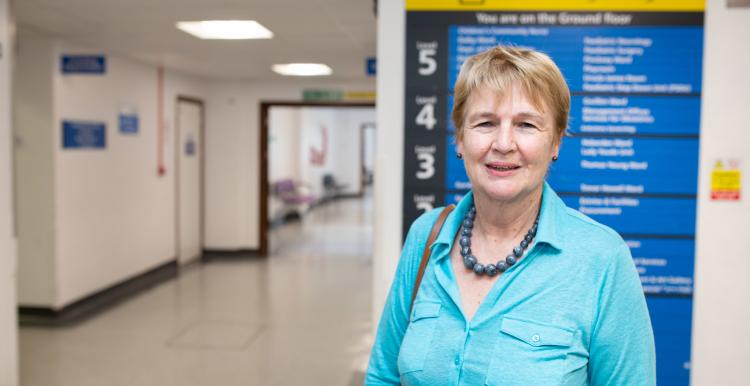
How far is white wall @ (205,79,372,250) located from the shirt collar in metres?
7.71

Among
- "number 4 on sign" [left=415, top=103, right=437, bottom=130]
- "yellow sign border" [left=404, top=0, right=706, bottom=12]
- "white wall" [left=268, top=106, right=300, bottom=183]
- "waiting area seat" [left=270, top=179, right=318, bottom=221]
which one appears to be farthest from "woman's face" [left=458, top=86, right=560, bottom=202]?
"waiting area seat" [left=270, top=179, right=318, bottom=221]

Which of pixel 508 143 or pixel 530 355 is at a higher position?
pixel 508 143

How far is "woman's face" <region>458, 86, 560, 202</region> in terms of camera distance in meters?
1.30

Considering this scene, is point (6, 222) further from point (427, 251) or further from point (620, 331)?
point (620, 331)

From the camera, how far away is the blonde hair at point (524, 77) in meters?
1.29

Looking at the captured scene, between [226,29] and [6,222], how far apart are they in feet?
7.46

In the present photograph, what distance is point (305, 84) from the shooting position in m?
8.79

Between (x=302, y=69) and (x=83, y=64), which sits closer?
(x=83, y=64)

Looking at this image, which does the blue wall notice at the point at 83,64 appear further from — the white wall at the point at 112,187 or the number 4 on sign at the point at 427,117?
the number 4 on sign at the point at 427,117

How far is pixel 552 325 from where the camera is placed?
48.6 inches

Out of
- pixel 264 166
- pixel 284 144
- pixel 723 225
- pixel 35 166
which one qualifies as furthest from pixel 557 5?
pixel 284 144

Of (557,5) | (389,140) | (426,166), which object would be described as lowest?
(426,166)

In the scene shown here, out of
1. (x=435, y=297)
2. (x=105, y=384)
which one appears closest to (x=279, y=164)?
(x=105, y=384)

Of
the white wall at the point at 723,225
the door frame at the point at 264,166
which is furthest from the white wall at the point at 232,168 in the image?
the white wall at the point at 723,225
